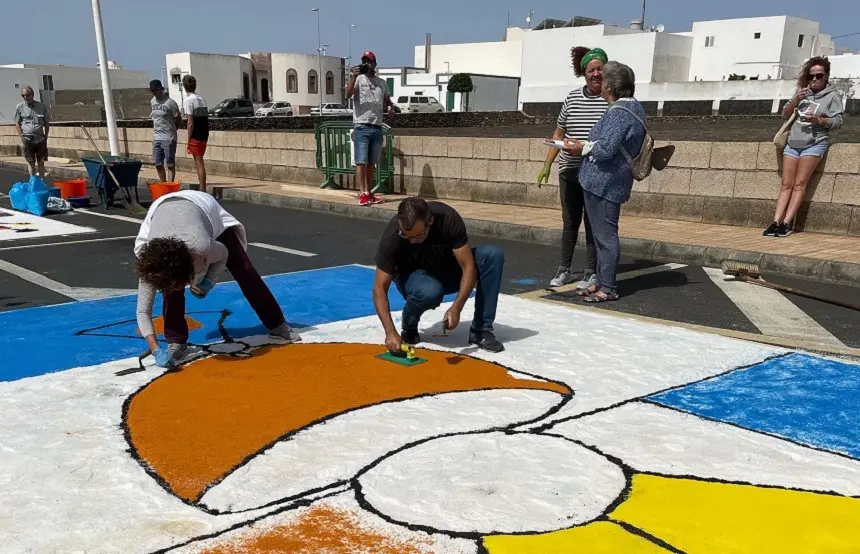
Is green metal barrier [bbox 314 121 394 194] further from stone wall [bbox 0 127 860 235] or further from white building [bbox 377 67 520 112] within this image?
white building [bbox 377 67 520 112]

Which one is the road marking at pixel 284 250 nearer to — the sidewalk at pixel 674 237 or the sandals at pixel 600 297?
the sidewalk at pixel 674 237

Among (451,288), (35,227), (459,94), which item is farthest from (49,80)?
(451,288)

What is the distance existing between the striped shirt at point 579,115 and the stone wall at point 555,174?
10.5 ft

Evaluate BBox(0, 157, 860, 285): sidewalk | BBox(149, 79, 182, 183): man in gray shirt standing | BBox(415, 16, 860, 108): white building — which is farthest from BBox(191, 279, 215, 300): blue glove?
BBox(415, 16, 860, 108): white building

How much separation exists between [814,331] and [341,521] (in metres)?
3.74

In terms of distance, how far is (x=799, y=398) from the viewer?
143 inches

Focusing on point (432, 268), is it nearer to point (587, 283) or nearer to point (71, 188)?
point (587, 283)

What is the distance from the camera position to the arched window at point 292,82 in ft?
222

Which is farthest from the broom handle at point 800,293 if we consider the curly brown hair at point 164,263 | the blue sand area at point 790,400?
the curly brown hair at point 164,263

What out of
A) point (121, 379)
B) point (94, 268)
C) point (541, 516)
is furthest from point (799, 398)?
point (94, 268)

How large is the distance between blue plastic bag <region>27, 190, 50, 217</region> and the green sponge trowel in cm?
812

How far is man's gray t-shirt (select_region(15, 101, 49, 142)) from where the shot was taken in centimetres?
1296

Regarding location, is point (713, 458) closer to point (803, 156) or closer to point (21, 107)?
point (803, 156)

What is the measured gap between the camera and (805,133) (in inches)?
290
